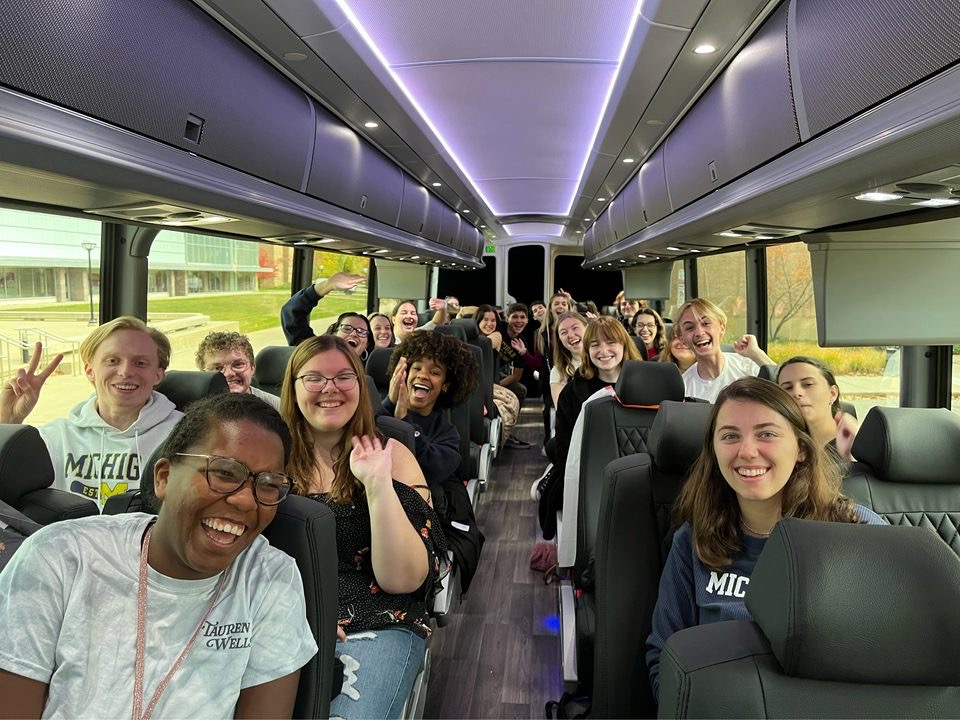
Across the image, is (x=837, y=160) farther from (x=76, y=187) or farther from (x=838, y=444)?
(x=76, y=187)

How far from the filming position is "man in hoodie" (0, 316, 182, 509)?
9.77ft

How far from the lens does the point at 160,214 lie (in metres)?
3.11

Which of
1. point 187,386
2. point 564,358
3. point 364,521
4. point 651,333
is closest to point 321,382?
point 364,521

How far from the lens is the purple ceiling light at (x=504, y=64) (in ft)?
10.2

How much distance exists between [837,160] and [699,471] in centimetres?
105

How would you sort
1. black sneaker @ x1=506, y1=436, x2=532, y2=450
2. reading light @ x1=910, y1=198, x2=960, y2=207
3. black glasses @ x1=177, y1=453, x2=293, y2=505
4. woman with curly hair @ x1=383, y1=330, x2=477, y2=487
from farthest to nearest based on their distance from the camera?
1. black sneaker @ x1=506, y1=436, x2=532, y2=450
2. woman with curly hair @ x1=383, y1=330, x2=477, y2=487
3. reading light @ x1=910, y1=198, x2=960, y2=207
4. black glasses @ x1=177, y1=453, x2=293, y2=505

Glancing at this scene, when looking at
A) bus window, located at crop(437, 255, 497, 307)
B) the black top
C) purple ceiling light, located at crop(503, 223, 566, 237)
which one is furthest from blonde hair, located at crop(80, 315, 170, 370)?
bus window, located at crop(437, 255, 497, 307)

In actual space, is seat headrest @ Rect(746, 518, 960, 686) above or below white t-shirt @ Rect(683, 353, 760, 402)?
below

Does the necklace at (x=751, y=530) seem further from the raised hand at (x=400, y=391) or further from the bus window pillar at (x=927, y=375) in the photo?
the bus window pillar at (x=927, y=375)

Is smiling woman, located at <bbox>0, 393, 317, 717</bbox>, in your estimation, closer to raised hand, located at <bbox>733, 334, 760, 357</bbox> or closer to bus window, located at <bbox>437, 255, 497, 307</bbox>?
raised hand, located at <bbox>733, 334, 760, 357</bbox>

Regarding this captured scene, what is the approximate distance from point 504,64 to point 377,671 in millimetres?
3089

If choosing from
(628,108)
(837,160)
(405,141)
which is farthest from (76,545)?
(405,141)

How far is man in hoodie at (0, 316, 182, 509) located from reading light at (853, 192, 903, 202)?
2832 millimetres

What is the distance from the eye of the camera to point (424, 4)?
2.97 meters
